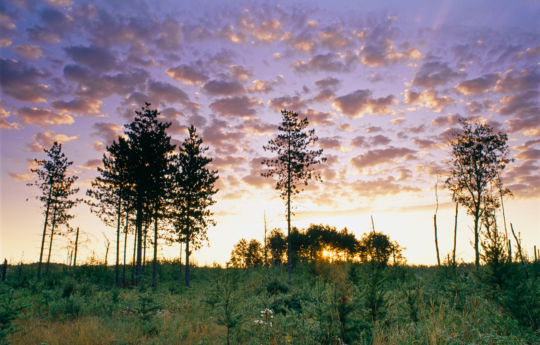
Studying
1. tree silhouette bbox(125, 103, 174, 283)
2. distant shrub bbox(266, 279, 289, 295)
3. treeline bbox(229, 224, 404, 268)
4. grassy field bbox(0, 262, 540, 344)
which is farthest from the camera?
treeline bbox(229, 224, 404, 268)

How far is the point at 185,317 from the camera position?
1062cm

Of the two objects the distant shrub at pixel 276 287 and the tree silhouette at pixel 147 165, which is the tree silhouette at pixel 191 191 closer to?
the tree silhouette at pixel 147 165

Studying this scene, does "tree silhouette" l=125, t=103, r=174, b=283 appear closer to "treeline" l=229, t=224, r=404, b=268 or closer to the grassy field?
the grassy field

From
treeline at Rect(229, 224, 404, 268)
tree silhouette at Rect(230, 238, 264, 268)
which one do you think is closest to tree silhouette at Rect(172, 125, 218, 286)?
treeline at Rect(229, 224, 404, 268)

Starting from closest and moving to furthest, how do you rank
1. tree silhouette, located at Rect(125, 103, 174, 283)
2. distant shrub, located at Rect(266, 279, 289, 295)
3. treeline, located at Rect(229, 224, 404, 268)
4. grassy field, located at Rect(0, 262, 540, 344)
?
1. grassy field, located at Rect(0, 262, 540, 344)
2. distant shrub, located at Rect(266, 279, 289, 295)
3. tree silhouette, located at Rect(125, 103, 174, 283)
4. treeline, located at Rect(229, 224, 404, 268)

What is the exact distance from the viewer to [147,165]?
90.4ft

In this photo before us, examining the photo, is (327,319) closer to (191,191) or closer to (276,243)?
(191,191)

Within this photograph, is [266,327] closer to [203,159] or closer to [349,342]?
[349,342]

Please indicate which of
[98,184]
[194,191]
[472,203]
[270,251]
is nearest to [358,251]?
[270,251]

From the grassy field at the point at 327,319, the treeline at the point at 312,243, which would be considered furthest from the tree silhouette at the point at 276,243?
the grassy field at the point at 327,319

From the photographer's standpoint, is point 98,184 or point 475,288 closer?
point 475,288

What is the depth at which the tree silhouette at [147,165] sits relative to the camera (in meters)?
26.9

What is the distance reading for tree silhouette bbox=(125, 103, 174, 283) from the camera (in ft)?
88.4

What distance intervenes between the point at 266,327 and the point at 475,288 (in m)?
10.5
